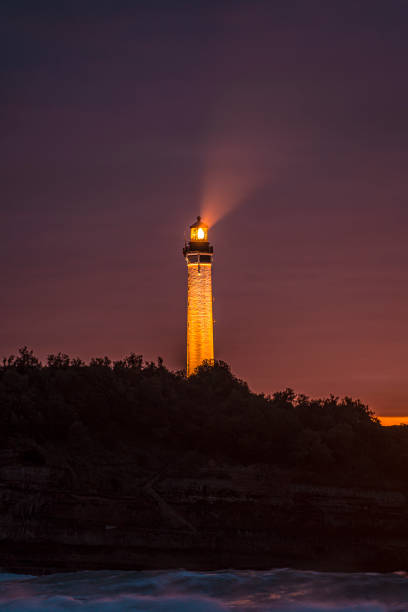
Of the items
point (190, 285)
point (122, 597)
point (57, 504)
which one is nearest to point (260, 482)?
point (57, 504)

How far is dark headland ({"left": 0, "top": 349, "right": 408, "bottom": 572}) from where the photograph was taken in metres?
26.5

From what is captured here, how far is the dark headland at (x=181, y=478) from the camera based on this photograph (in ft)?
87.1

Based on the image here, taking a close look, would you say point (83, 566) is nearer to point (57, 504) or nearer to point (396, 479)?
point (57, 504)

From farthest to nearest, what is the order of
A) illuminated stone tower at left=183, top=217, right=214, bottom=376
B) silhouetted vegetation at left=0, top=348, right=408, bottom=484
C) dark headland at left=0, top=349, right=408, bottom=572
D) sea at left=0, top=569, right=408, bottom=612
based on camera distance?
1. illuminated stone tower at left=183, top=217, right=214, bottom=376
2. silhouetted vegetation at left=0, top=348, right=408, bottom=484
3. dark headland at left=0, top=349, right=408, bottom=572
4. sea at left=0, top=569, right=408, bottom=612

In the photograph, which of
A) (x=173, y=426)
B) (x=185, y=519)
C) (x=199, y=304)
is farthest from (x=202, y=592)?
(x=199, y=304)

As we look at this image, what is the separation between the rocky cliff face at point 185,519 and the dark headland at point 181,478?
0.07 meters

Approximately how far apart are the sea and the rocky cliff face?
194cm

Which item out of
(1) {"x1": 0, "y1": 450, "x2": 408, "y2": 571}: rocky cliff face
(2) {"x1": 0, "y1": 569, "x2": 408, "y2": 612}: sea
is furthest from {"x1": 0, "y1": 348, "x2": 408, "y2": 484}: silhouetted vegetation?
(2) {"x1": 0, "y1": 569, "x2": 408, "y2": 612}: sea

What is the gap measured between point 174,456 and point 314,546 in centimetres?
850

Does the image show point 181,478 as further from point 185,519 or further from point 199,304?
point 199,304

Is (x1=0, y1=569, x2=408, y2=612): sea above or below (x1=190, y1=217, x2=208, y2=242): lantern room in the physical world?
below

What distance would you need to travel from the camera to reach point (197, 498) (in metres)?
30.4

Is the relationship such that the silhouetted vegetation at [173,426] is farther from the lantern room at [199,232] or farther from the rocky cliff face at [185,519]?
the lantern room at [199,232]

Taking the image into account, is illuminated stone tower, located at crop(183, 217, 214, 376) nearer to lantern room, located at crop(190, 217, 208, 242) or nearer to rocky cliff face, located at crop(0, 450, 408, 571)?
lantern room, located at crop(190, 217, 208, 242)
